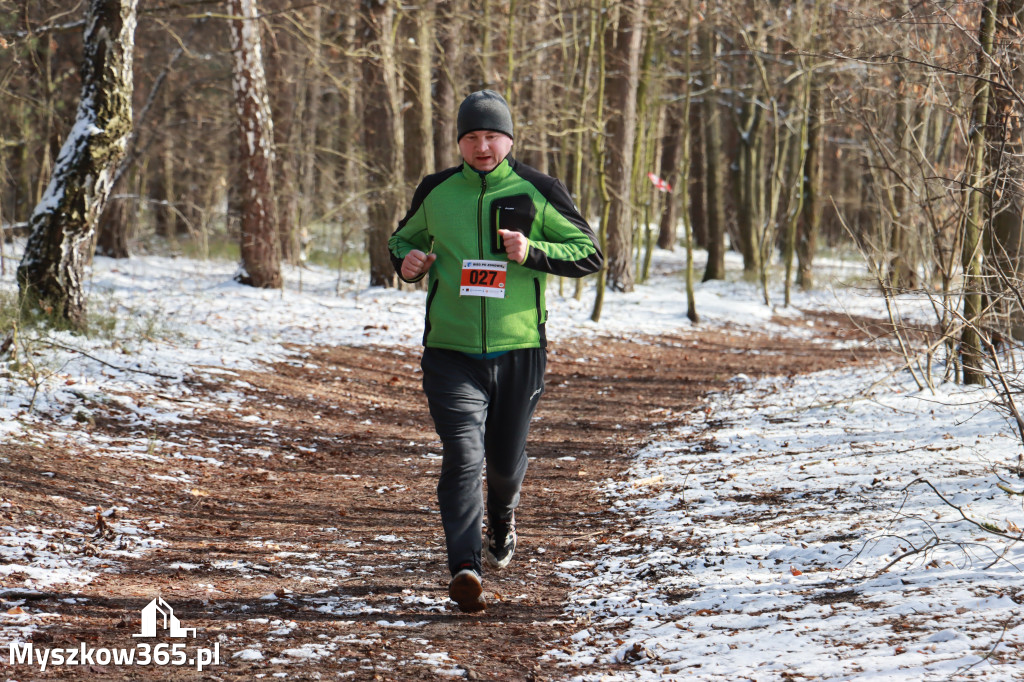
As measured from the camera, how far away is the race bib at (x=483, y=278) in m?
4.09

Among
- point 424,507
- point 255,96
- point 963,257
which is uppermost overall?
point 255,96

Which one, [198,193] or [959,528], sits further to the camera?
[198,193]

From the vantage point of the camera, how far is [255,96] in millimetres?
14109

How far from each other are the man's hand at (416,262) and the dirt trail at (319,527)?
59.1 inches

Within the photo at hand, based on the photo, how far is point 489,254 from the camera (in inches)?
163

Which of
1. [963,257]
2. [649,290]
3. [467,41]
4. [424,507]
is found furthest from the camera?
[467,41]

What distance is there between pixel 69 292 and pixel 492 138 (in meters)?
5.94

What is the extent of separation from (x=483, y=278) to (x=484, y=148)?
0.58 meters

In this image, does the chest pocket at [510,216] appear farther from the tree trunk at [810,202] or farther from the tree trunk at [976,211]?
the tree trunk at [810,202]

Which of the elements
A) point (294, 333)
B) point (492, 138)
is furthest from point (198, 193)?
point (492, 138)

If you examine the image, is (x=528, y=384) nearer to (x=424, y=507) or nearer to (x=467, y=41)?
(x=424, y=507)

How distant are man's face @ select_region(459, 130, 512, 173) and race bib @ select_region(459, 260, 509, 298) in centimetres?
43
